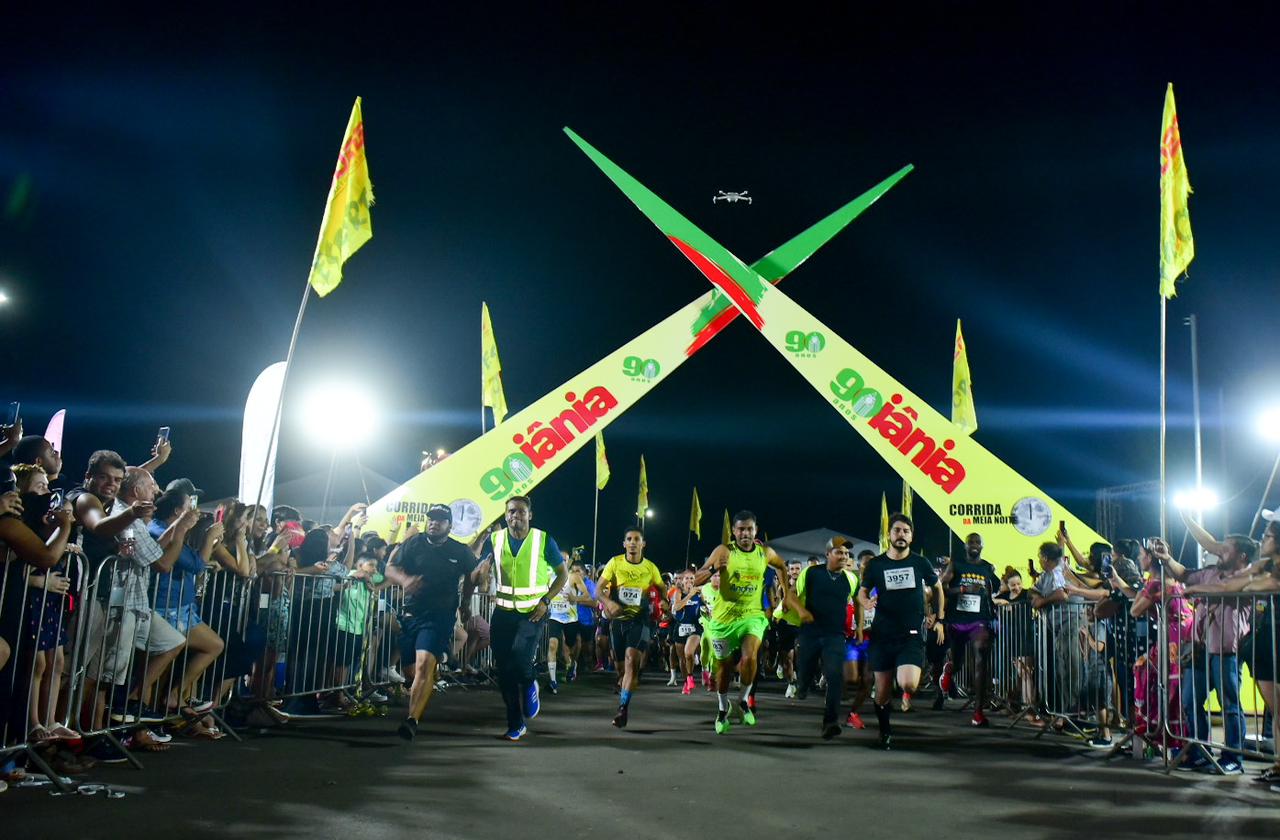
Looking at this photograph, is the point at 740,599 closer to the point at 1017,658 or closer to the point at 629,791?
the point at 629,791

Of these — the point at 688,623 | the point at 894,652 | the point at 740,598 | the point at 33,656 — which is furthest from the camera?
the point at 688,623

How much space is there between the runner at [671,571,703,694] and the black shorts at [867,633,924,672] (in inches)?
244

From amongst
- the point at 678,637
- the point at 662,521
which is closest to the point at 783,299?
the point at 678,637

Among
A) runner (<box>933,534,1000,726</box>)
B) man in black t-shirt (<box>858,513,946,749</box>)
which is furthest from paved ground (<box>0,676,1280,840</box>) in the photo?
runner (<box>933,534,1000,726</box>)

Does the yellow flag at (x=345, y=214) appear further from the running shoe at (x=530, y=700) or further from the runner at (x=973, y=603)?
the runner at (x=973, y=603)

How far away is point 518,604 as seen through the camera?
9.12 meters

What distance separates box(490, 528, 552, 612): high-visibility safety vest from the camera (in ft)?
29.9

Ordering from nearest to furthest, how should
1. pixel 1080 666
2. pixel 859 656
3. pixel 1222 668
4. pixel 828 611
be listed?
pixel 1222 668
pixel 828 611
pixel 1080 666
pixel 859 656

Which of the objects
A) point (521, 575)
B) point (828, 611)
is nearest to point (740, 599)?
point (828, 611)

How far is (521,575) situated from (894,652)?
11.8 feet

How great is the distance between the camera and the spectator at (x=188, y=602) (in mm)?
8312

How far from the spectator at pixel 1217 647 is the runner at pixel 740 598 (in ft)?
12.0

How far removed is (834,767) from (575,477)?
56.9 metres

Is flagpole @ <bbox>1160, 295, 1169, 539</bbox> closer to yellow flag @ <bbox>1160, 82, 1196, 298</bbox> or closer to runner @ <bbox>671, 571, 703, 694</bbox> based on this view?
yellow flag @ <bbox>1160, 82, 1196, 298</bbox>
